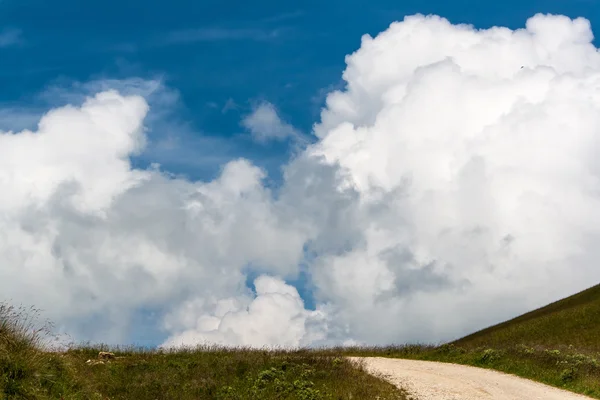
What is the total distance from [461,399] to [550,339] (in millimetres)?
30524

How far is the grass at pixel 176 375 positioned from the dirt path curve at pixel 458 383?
1.31 meters

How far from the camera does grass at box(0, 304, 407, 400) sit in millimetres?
21522

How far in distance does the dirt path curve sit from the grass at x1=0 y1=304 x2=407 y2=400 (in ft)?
4.29

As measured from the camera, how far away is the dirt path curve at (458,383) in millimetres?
28109

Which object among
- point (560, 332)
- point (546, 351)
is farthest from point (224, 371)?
point (560, 332)

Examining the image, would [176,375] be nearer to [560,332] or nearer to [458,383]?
[458,383]

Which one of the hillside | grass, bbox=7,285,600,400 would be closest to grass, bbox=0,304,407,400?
grass, bbox=7,285,600,400

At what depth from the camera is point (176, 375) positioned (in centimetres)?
3008

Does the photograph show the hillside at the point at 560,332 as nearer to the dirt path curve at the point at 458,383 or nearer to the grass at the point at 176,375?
the dirt path curve at the point at 458,383

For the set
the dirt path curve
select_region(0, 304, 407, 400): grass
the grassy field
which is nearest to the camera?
select_region(0, 304, 407, 400): grass

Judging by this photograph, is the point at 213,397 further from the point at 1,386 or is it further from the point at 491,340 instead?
A: the point at 491,340

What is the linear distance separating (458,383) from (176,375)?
43.9 ft

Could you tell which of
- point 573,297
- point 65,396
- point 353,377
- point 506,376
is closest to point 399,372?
point 353,377

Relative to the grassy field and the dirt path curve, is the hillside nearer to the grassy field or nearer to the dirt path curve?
the grassy field
